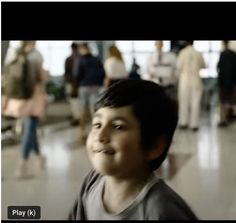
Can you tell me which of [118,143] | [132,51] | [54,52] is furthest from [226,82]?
[54,52]

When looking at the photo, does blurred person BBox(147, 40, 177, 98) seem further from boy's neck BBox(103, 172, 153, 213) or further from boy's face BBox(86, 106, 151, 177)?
boy's neck BBox(103, 172, 153, 213)

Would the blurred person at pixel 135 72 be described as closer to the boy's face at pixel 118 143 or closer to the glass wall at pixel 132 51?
the glass wall at pixel 132 51

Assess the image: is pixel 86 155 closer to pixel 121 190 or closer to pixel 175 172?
pixel 121 190

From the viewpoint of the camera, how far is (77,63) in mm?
1615

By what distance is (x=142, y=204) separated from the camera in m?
1.43

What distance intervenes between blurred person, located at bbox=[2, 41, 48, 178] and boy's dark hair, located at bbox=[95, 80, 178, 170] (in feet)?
0.78

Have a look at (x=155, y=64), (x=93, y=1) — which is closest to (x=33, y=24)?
(x=93, y=1)

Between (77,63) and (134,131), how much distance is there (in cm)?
35

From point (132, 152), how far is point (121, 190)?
134 millimetres

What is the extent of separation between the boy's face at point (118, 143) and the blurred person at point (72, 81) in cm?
14

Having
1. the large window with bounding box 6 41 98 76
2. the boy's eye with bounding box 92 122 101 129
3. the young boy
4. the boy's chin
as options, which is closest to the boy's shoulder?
the young boy

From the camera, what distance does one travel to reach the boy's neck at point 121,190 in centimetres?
147

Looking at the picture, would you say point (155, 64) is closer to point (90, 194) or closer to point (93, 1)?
point (93, 1)

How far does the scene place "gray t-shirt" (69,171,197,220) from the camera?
1.42 m
